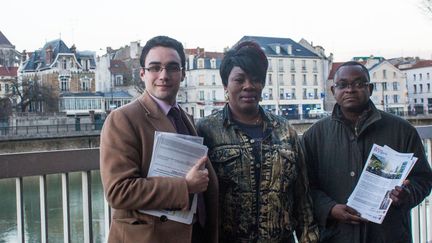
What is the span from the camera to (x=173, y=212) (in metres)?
2.10

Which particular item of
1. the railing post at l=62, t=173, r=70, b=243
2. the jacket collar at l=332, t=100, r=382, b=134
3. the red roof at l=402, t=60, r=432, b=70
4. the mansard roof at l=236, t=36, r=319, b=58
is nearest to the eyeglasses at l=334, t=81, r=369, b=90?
the jacket collar at l=332, t=100, r=382, b=134

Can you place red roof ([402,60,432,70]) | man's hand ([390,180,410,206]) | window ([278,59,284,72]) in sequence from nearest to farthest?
man's hand ([390,180,410,206]), window ([278,59,284,72]), red roof ([402,60,432,70])

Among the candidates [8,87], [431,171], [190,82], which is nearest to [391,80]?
[190,82]

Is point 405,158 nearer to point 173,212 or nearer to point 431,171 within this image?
point 431,171

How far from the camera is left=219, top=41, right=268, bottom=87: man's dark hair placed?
246cm

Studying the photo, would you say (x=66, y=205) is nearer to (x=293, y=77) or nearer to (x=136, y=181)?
(x=136, y=181)

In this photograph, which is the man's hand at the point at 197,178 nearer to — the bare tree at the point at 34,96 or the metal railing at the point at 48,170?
the metal railing at the point at 48,170

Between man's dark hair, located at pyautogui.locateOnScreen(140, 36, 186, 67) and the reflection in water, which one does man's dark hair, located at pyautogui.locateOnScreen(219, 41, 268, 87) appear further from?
the reflection in water

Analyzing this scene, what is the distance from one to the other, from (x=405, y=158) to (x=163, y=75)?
4.12 feet

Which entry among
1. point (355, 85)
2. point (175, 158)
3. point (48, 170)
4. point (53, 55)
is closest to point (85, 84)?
point (53, 55)

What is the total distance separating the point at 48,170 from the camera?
2535 millimetres

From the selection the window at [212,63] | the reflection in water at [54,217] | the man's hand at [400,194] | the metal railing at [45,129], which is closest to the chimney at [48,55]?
the window at [212,63]

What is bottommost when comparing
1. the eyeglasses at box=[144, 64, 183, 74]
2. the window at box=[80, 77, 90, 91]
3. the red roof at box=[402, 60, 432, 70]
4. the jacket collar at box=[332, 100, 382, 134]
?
the jacket collar at box=[332, 100, 382, 134]

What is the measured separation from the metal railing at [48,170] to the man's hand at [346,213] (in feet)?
3.90
